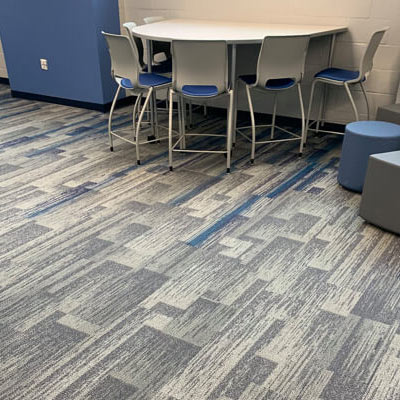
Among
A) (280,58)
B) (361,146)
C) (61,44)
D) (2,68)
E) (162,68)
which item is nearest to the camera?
(361,146)

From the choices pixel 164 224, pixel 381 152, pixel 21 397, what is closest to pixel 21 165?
pixel 164 224

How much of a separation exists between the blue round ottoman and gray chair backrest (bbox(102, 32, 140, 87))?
155 centimetres

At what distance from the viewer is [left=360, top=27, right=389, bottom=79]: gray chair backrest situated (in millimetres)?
3578

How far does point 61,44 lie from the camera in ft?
16.5

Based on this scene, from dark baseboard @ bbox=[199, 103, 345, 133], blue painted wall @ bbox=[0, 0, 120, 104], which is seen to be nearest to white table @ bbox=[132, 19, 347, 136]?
dark baseboard @ bbox=[199, 103, 345, 133]

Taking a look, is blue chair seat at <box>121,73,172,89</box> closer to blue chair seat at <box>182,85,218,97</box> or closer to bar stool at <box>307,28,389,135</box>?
blue chair seat at <box>182,85,218,97</box>

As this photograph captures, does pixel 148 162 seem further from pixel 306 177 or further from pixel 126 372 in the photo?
pixel 126 372

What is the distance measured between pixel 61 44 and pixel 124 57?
187cm

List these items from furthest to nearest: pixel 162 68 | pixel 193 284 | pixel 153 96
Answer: pixel 162 68
pixel 153 96
pixel 193 284

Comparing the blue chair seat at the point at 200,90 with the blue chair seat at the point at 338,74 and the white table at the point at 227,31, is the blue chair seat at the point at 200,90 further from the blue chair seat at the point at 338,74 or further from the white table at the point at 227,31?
the blue chair seat at the point at 338,74

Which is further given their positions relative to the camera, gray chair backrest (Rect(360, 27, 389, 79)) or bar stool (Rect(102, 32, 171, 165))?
gray chair backrest (Rect(360, 27, 389, 79))

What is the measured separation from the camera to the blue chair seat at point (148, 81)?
3598mm

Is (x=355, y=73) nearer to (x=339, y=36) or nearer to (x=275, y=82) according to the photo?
(x=339, y=36)

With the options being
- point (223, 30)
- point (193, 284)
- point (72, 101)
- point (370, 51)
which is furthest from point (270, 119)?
point (193, 284)
